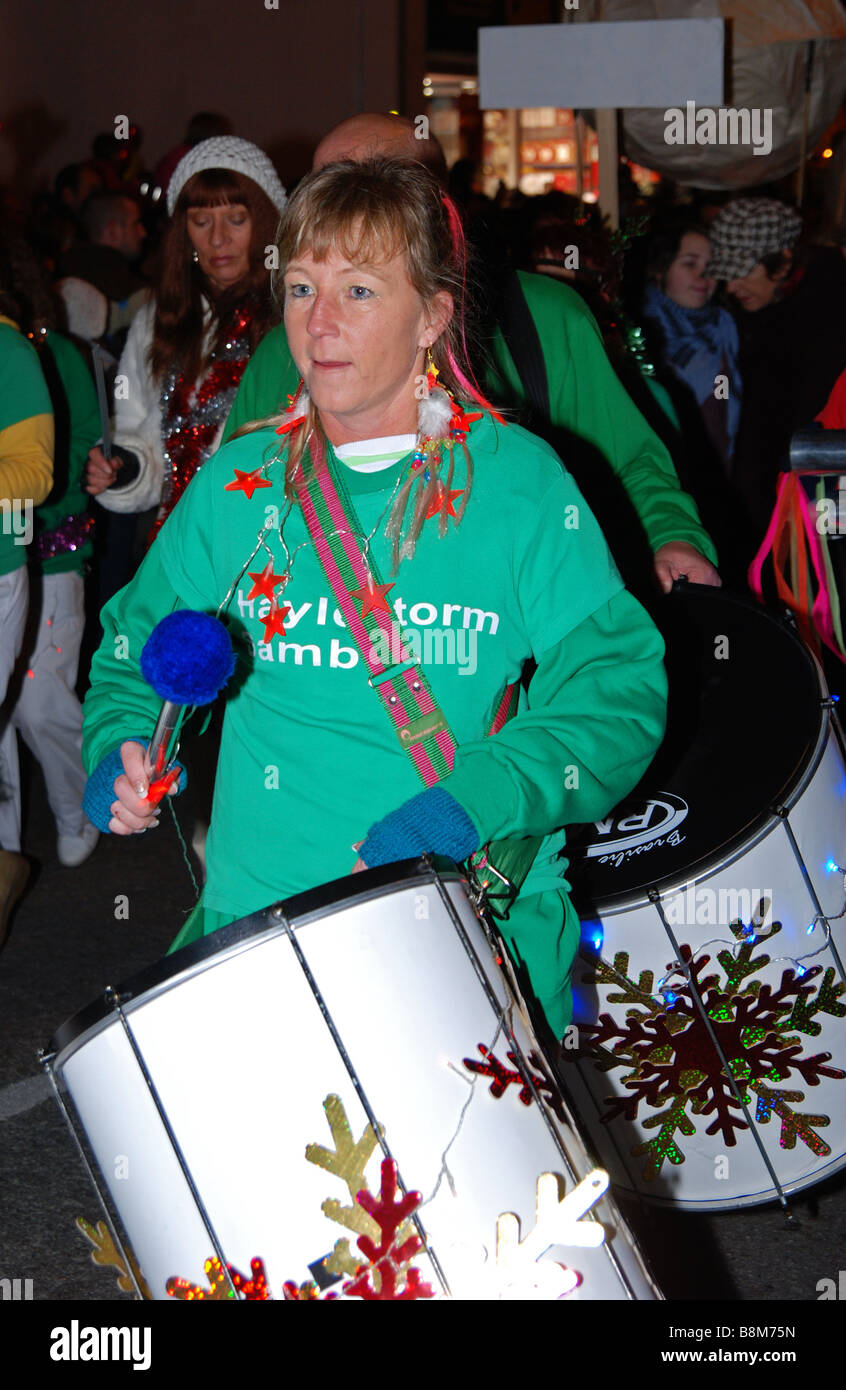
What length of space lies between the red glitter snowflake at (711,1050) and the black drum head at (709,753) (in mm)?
180

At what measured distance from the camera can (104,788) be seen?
1938 mm

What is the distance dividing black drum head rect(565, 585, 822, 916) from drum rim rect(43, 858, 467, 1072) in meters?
1.02

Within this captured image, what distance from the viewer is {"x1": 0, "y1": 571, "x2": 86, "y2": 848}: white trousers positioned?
4953 mm

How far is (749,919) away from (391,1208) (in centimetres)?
117

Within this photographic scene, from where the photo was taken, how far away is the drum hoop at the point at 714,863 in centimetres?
261

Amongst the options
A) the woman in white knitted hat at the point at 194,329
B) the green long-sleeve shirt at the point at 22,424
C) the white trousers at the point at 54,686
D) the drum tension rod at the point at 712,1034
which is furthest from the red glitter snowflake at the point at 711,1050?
the white trousers at the point at 54,686

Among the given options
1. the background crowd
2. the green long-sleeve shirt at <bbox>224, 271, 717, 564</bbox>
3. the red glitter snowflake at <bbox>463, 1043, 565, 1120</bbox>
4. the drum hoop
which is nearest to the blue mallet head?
the red glitter snowflake at <bbox>463, 1043, 565, 1120</bbox>

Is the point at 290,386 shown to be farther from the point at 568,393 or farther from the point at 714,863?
the point at 714,863

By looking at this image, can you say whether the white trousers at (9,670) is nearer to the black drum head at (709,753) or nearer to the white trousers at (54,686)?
the white trousers at (54,686)

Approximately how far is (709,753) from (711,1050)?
1.85ft

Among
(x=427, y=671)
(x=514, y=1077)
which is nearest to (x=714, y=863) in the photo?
(x=427, y=671)

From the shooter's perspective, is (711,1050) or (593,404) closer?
(711,1050)

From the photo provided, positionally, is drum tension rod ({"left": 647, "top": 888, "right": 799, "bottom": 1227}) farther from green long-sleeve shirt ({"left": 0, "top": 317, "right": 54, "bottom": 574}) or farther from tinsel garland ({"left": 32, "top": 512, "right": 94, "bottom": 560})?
tinsel garland ({"left": 32, "top": 512, "right": 94, "bottom": 560})
